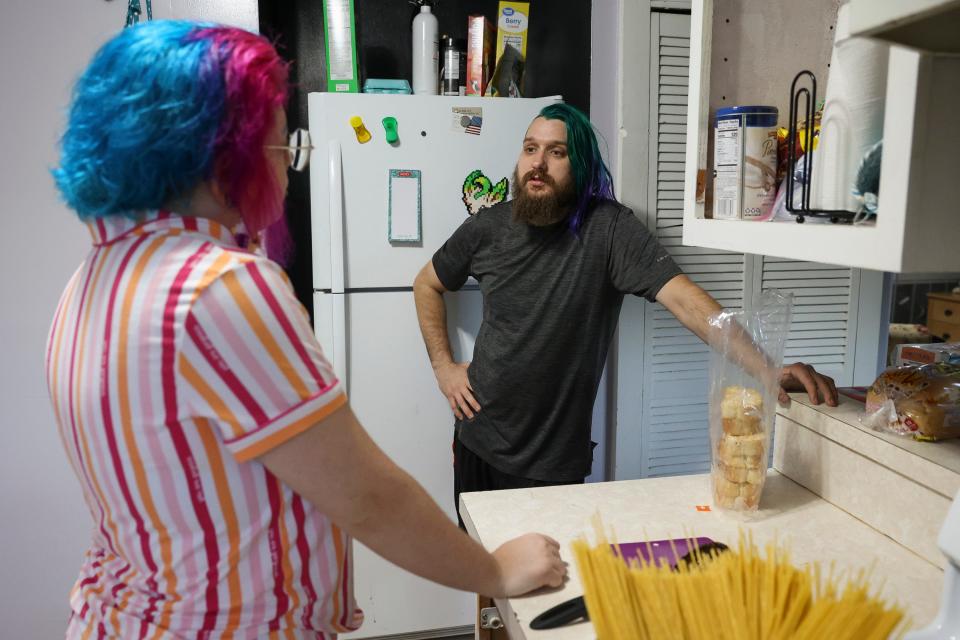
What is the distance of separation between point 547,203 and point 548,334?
349 millimetres

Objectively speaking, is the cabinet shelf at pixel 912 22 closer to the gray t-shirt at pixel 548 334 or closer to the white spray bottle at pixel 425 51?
the gray t-shirt at pixel 548 334

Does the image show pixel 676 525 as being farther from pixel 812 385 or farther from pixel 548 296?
pixel 548 296

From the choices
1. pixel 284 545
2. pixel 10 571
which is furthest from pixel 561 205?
pixel 10 571

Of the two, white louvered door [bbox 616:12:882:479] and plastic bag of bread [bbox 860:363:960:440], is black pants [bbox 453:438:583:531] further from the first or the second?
plastic bag of bread [bbox 860:363:960:440]

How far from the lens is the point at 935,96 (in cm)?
68

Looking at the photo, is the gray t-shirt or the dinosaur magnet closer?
the gray t-shirt

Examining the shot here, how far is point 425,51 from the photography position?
2.23m

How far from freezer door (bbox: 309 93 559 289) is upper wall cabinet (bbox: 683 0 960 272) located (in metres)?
1.04

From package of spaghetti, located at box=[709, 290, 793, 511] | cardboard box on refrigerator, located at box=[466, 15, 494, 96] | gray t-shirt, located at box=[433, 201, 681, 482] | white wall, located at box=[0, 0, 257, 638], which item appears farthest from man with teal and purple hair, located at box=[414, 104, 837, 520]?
white wall, located at box=[0, 0, 257, 638]

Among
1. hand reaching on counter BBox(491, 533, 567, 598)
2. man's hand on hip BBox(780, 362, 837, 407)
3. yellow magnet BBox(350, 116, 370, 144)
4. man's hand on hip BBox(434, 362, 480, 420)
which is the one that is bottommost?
man's hand on hip BBox(434, 362, 480, 420)

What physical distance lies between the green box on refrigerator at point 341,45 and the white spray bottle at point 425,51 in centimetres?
21

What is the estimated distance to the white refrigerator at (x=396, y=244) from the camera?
81.3 inches

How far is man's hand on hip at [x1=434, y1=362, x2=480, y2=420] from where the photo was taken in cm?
205

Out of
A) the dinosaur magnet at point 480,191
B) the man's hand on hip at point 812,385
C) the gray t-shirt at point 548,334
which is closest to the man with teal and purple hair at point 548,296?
the gray t-shirt at point 548,334
